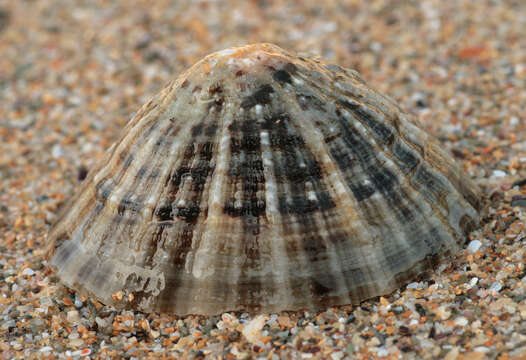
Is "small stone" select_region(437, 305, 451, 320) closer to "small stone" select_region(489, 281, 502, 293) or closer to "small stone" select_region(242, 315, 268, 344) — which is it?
"small stone" select_region(489, 281, 502, 293)

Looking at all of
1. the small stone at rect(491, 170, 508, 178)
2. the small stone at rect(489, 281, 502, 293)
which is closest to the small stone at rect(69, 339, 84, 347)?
the small stone at rect(489, 281, 502, 293)

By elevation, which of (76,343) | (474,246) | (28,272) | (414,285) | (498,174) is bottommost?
(76,343)

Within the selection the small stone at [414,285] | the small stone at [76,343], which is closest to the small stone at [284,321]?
the small stone at [414,285]

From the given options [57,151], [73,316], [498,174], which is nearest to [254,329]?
[73,316]

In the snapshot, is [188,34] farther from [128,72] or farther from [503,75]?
[503,75]

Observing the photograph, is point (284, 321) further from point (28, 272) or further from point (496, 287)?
point (28, 272)
